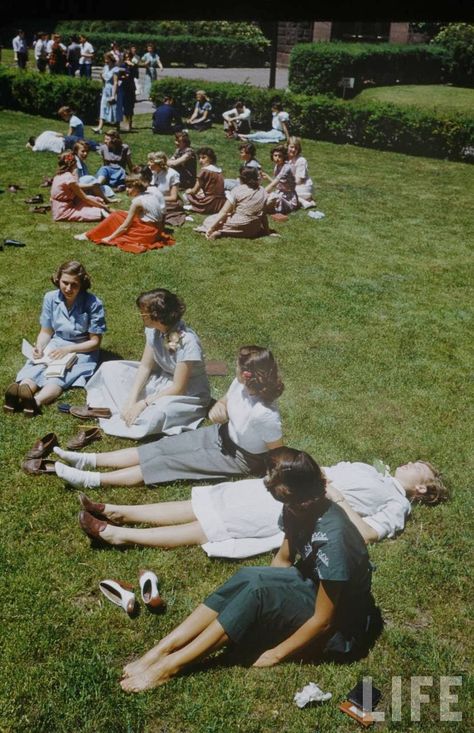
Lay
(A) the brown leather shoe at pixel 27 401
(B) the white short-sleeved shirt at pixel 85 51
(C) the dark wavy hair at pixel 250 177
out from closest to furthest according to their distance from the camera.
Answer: (A) the brown leather shoe at pixel 27 401 → (C) the dark wavy hair at pixel 250 177 → (B) the white short-sleeved shirt at pixel 85 51

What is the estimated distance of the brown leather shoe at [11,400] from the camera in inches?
216

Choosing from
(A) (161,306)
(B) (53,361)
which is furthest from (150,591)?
(B) (53,361)

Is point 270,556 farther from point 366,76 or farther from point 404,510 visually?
point 366,76

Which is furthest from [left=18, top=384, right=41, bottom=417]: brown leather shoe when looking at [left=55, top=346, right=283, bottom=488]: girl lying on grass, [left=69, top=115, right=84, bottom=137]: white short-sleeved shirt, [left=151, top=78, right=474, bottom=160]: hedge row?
[left=151, top=78, right=474, bottom=160]: hedge row

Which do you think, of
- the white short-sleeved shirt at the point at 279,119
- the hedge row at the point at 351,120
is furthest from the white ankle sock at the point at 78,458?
the hedge row at the point at 351,120

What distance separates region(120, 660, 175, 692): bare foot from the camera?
3.35 meters

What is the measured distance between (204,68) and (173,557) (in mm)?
37847

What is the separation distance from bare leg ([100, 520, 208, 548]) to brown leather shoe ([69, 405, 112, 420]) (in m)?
1.52

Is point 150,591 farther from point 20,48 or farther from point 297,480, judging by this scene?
point 20,48

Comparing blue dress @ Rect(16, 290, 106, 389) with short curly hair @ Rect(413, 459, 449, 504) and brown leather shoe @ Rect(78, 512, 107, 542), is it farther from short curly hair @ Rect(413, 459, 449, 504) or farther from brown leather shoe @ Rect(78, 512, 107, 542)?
short curly hair @ Rect(413, 459, 449, 504)

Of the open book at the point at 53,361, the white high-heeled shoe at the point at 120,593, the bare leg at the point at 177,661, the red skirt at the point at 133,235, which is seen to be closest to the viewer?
the bare leg at the point at 177,661

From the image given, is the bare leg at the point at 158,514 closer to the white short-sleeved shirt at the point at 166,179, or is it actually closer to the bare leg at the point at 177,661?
the bare leg at the point at 177,661

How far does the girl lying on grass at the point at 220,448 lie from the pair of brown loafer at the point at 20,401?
897mm

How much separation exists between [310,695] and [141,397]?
3.05 metres
